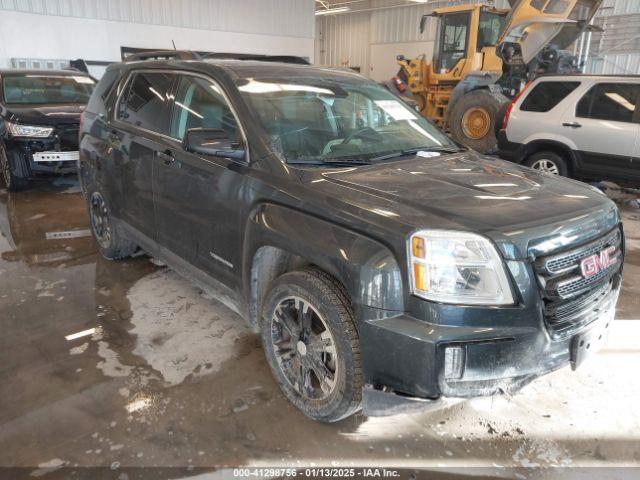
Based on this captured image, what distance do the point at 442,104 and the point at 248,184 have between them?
10591 millimetres

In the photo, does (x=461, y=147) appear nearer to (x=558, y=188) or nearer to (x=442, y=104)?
(x=558, y=188)

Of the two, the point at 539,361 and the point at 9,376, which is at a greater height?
the point at 539,361

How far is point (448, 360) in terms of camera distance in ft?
5.98

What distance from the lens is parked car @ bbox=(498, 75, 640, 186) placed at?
19.9 feet

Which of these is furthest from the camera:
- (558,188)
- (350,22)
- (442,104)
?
(350,22)

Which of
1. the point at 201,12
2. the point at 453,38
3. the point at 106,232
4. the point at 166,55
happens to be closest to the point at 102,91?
the point at 166,55

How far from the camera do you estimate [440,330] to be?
1804 mm

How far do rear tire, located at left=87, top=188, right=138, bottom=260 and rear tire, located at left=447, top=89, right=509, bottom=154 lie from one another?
7.13m

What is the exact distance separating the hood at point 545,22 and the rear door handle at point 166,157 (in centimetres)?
820

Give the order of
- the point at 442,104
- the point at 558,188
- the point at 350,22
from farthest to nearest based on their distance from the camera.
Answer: the point at 350,22, the point at 442,104, the point at 558,188

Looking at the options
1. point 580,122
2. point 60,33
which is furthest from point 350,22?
point 580,122

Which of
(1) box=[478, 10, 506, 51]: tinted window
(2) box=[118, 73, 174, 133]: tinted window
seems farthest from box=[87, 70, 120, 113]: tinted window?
(1) box=[478, 10, 506, 51]: tinted window

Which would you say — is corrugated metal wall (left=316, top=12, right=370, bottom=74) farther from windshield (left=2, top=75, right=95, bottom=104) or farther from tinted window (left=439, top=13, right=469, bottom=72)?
windshield (left=2, top=75, right=95, bottom=104)

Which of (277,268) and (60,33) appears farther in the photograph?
(60,33)
